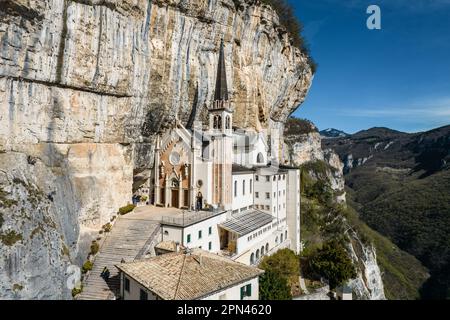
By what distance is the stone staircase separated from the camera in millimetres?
21875

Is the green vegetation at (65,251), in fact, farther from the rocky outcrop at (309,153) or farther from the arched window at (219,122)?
the rocky outcrop at (309,153)

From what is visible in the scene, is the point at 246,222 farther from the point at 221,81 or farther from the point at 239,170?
the point at 221,81

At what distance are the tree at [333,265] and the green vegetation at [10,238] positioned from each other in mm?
27342

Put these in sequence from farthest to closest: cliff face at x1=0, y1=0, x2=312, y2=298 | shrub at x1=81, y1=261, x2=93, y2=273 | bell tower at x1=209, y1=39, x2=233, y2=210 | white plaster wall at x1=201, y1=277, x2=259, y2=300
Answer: bell tower at x1=209, y1=39, x2=233, y2=210 → shrub at x1=81, y1=261, x2=93, y2=273 → cliff face at x1=0, y1=0, x2=312, y2=298 → white plaster wall at x1=201, y1=277, x2=259, y2=300

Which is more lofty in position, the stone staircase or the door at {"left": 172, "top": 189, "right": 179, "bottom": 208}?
the door at {"left": 172, "top": 189, "right": 179, "bottom": 208}

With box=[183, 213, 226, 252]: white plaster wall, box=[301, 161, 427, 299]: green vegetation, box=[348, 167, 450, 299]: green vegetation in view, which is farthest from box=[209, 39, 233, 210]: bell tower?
box=[348, 167, 450, 299]: green vegetation

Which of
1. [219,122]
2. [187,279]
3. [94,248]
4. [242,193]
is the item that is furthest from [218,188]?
[187,279]

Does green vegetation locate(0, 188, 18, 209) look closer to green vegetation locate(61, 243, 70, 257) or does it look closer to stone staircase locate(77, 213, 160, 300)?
green vegetation locate(61, 243, 70, 257)

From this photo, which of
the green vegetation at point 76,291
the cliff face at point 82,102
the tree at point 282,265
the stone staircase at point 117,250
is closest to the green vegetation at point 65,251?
the cliff face at point 82,102

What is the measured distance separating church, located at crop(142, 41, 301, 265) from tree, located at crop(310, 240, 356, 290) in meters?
5.47

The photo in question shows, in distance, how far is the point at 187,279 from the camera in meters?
18.9

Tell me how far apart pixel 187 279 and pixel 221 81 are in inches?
907
